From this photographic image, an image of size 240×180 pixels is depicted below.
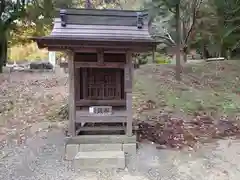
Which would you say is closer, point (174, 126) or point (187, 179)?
point (187, 179)

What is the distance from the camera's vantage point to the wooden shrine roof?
421 cm

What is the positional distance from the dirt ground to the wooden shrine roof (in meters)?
1.91

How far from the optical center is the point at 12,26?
1269cm

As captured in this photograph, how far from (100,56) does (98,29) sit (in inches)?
17.5

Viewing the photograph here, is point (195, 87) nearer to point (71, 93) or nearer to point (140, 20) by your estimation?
point (140, 20)

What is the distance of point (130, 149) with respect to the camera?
473 cm

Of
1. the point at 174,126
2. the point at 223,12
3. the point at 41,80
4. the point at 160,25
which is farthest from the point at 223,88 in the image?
the point at 41,80

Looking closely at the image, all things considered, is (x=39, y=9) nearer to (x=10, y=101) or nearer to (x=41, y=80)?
(x=41, y=80)

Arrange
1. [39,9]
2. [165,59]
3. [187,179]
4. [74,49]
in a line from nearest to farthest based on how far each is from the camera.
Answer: [187,179] → [74,49] → [39,9] → [165,59]

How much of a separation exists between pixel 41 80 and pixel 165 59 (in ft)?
32.8

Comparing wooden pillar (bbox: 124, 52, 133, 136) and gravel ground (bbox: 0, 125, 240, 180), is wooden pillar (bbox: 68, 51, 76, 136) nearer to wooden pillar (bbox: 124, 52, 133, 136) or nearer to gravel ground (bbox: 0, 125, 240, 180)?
gravel ground (bbox: 0, 125, 240, 180)

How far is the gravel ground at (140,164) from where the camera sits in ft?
13.4

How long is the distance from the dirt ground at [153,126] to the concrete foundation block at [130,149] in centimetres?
14

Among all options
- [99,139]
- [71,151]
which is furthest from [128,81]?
[71,151]
